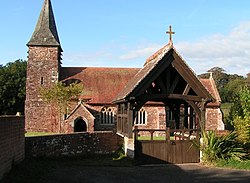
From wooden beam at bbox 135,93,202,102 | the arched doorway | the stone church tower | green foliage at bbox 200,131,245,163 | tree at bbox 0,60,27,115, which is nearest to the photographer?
green foliage at bbox 200,131,245,163

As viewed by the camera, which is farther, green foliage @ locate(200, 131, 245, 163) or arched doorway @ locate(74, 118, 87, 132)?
arched doorway @ locate(74, 118, 87, 132)

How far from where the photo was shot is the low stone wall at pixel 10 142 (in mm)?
9289

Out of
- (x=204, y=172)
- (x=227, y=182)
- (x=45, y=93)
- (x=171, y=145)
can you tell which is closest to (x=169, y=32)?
(x=171, y=145)

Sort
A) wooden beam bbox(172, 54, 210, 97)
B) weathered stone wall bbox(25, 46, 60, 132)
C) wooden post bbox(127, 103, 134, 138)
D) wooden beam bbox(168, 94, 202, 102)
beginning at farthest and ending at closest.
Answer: weathered stone wall bbox(25, 46, 60, 132)
wooden beam bbox(168, 94, 202, 102)
wooden beam bbox(172, 54, 210, 97)
wooden post bbox(127, 103, 134, 138)

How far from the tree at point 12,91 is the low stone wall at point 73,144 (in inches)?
1539

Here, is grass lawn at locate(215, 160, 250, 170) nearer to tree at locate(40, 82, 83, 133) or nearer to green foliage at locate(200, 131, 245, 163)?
green foliage at locate(200, 131, 245, 163)

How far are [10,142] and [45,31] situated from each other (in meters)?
29.6

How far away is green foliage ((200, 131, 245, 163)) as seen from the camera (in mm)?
14492

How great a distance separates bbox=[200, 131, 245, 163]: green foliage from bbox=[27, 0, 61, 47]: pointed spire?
2675cm

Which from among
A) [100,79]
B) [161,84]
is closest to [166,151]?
[161,84]

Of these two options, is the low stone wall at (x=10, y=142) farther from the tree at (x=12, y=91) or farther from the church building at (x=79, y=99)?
the tree at (x=12, y=91)

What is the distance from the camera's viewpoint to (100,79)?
1527 inches

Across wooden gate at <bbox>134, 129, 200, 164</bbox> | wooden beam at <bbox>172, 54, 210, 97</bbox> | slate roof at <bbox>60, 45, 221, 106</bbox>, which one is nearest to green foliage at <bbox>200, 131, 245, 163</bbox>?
wooden gate at <bbox>134, 129, 200, 164</bbox>

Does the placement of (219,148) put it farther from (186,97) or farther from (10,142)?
(10,142)
